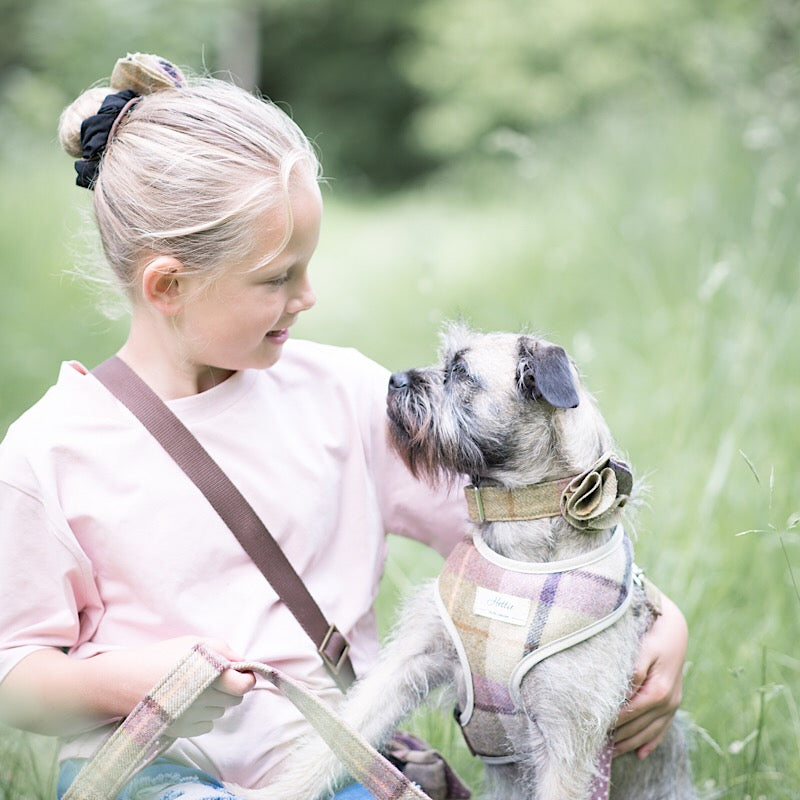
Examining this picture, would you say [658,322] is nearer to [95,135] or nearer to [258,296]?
[258,296]

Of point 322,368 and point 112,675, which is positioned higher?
point 322,368

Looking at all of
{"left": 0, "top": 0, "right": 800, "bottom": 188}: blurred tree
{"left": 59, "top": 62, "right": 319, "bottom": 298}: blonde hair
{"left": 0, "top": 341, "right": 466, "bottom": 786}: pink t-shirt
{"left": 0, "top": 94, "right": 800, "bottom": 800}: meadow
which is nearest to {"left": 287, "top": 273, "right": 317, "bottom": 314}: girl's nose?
{"left": 59, "top": 62, "right": 319, "bottom": 298}: blonde hair

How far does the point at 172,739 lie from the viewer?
234 centimetres

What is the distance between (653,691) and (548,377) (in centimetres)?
85

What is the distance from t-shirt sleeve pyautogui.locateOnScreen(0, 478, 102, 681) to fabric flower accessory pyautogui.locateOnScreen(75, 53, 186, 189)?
86 centimetres

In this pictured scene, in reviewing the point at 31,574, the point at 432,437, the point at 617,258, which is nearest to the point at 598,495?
the point at 432,437

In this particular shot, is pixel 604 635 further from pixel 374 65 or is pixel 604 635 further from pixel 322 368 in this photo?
pixel 374 65

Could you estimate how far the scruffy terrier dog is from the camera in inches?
96.7

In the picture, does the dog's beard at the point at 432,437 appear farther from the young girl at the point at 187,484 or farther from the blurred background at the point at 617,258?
the blurred background at the point at 617,258

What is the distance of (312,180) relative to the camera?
266 cm

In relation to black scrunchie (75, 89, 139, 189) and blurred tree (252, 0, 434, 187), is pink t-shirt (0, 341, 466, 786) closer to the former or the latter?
black scrunchie (75, 89, 139, 189)

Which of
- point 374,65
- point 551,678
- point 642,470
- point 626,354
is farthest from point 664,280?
point 374,65

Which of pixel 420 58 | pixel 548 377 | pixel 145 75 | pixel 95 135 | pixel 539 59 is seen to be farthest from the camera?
pixel 420 58

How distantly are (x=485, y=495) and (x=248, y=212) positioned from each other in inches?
36.8
